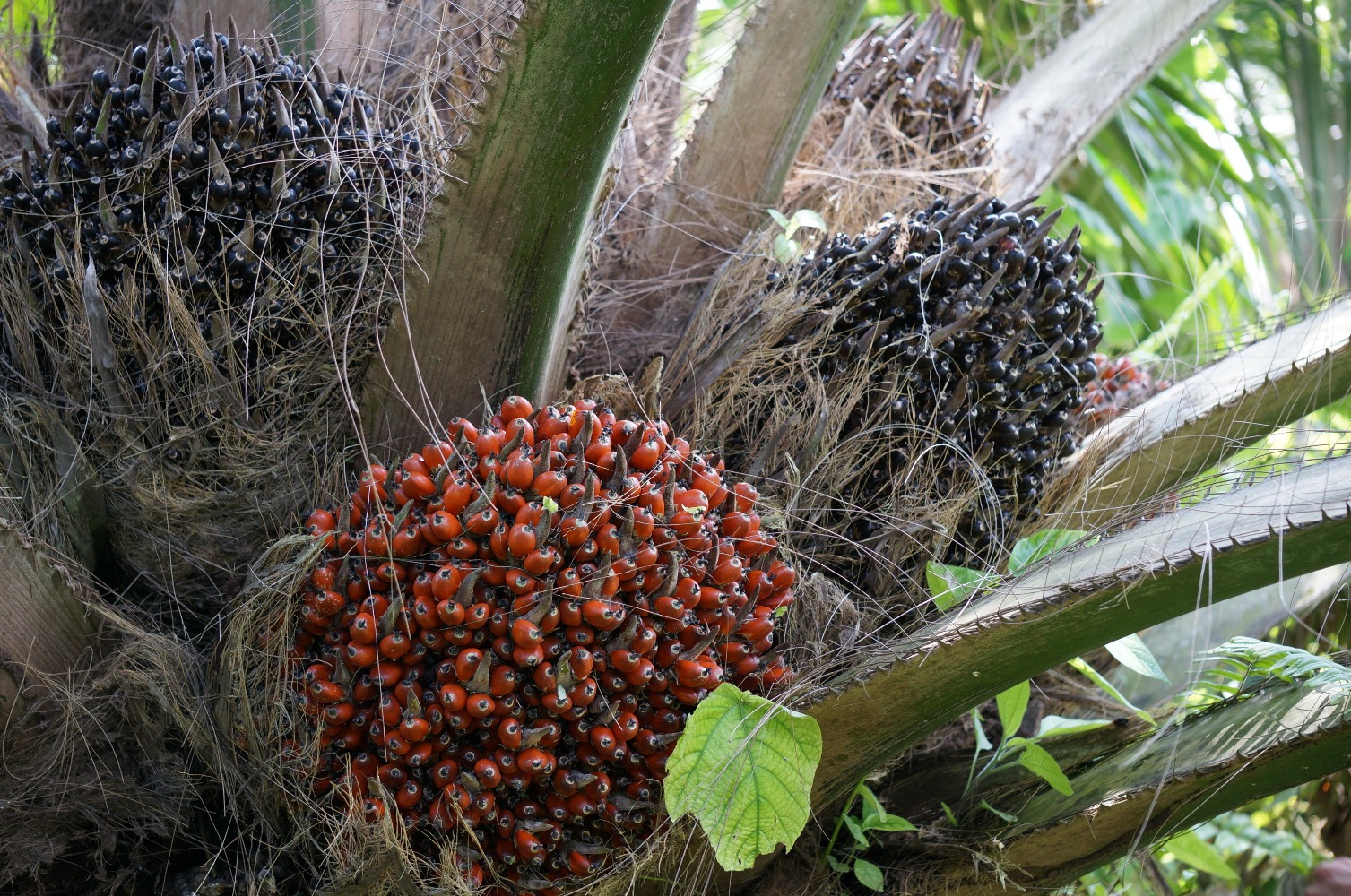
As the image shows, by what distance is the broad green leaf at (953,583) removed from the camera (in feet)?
4.87

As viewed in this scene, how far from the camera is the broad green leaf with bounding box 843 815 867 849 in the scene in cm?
155

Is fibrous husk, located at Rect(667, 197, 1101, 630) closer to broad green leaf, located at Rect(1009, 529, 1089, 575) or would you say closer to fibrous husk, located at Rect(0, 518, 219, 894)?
broad green leaf, located at Rect(1009, 529, 1089, 575)

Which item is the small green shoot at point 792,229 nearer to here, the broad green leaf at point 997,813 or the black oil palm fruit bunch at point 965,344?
the black oil palm fruit bunch at point 965,344

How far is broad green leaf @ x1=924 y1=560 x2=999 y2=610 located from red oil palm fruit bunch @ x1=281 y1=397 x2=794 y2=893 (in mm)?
286

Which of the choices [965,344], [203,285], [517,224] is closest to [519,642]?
[517,224]

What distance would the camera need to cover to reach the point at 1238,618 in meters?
2.52

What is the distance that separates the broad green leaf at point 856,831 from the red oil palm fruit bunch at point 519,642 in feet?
0.99

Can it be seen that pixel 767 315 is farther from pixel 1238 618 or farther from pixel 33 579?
pixel 1238 618

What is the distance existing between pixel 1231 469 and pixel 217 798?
4.74ft

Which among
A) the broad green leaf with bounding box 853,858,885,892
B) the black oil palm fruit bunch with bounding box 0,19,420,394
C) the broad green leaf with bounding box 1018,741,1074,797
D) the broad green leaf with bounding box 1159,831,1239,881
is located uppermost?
the black oil palm fruit bunch with bounding box 0,19,420,394

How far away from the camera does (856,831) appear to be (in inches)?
61.2

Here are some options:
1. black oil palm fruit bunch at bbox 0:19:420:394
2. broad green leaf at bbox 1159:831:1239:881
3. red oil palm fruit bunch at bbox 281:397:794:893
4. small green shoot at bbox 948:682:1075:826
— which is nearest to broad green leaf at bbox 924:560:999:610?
small green shoot at bbox 948:682:1075:826

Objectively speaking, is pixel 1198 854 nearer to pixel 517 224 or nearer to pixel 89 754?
pixel 517 224

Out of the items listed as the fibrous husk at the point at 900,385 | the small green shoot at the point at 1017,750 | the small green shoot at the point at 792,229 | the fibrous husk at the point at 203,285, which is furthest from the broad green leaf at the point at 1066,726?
the fibrous husk at the point at 203,285
